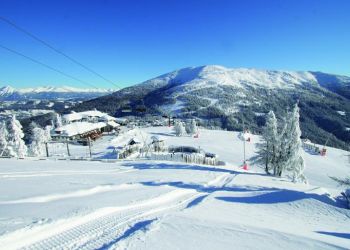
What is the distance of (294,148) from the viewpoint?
3803 centimetres

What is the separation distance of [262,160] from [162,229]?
33.3 meters

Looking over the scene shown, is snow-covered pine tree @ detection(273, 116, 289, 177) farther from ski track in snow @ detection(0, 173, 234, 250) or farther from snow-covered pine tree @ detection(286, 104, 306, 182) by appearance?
ski track in snow @ detection(0, 173, 234, 250)

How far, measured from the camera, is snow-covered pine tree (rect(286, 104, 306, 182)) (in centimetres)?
3791

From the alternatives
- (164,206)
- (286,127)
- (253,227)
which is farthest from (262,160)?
(253,227)

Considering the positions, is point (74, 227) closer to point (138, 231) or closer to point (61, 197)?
point (138, 231)

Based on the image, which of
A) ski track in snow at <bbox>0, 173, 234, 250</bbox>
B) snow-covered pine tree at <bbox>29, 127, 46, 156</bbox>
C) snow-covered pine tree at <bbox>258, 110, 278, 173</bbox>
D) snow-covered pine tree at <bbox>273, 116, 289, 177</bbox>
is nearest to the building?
snow-covered pine tree at <bbox>29, 127, 46, 156</bbox>

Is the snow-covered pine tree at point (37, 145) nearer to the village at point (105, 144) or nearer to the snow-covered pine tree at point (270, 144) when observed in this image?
the village at point (105, 144)

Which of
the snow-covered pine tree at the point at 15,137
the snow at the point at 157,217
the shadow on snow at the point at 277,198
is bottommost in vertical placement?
the shadow on snow at the point at 277,198

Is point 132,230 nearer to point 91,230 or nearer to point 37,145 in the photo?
point 91,230

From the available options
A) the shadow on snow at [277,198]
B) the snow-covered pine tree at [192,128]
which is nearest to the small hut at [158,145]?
the snow-covered pine tree at [192,128]

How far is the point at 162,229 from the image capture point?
9.67 metres

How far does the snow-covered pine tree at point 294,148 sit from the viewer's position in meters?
37.9

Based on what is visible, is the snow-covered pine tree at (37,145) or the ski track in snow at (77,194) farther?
the snow-covered pine tree at (37,145)

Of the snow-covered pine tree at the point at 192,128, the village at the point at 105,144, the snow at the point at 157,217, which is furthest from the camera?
the snow-covered pine tree at the point at 192,128
